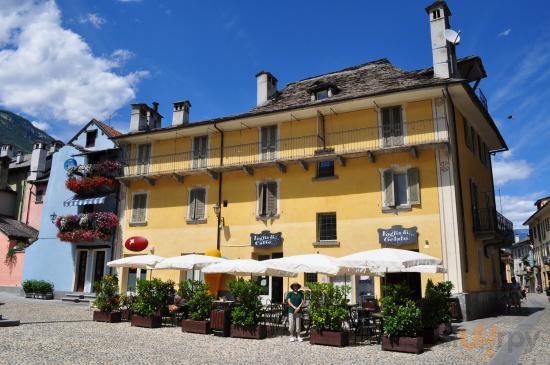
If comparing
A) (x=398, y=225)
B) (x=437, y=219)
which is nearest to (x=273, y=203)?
(x=398, y=225)

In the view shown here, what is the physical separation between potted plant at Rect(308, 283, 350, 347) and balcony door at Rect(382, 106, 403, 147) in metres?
9.78

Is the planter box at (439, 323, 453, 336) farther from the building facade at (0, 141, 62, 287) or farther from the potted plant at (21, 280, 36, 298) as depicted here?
the building facade at (0, 141, 62, 287)

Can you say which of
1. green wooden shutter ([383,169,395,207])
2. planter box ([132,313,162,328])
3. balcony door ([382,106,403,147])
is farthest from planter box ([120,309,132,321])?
balcony door ([382,106,403,147])

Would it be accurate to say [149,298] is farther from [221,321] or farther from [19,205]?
[19,205]

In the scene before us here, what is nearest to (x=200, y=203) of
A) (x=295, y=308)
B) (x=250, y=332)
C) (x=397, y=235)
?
(x=397, y=235)

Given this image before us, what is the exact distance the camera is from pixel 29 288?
26.4m

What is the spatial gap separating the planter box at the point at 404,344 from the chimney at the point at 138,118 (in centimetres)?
2123

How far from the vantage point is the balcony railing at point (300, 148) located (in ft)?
63.9

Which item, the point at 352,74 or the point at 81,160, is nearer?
the point at 352,74

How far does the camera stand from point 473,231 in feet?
65.7

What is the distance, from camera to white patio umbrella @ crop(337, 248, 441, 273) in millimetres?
12289

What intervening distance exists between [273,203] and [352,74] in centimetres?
843

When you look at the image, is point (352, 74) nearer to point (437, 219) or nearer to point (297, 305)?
point (437, 219)

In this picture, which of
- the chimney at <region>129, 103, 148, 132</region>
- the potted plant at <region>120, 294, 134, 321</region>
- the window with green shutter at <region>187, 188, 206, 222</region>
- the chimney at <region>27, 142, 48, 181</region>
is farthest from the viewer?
the chimney at <region>27, 142, 48, 181</region>
